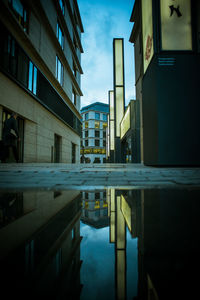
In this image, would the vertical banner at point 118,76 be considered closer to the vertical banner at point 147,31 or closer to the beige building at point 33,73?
the beige building at point 33,73

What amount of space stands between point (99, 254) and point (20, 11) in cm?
1376

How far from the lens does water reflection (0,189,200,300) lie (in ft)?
1.56

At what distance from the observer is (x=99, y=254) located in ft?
2.31

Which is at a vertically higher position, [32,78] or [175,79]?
[32,78]

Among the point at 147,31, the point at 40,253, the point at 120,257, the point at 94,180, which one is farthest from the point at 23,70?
the point at 120,257

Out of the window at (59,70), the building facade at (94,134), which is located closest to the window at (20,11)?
the window at (59,70)

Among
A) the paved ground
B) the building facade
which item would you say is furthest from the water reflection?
the building facade

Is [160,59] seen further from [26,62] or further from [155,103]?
[26,62]

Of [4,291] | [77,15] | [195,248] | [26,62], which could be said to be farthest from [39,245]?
[77,15]

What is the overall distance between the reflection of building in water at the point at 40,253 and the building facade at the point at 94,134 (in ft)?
181

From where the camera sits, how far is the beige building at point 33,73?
343 inches

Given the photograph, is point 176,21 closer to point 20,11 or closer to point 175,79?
point 175,79

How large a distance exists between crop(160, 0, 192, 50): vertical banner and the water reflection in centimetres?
609

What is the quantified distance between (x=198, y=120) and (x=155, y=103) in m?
1.44
